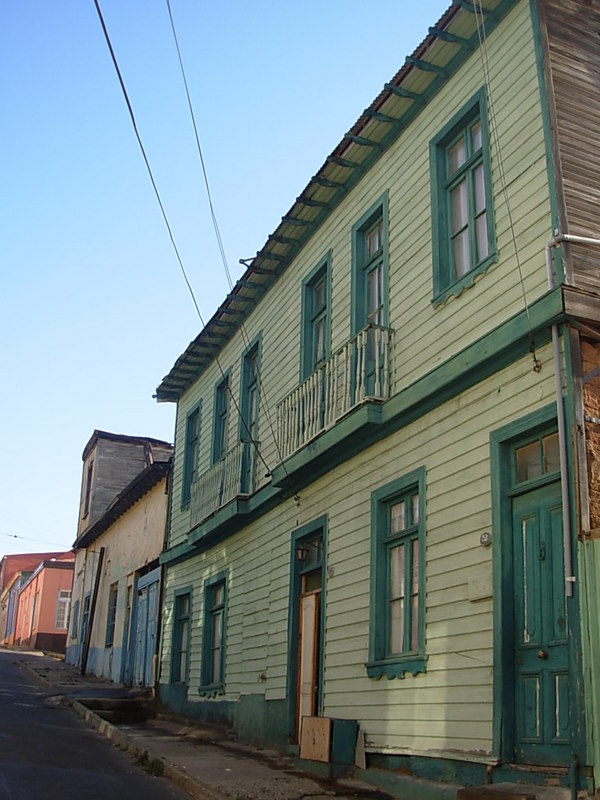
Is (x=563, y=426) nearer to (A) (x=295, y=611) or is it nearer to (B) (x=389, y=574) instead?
(B) (x=389, y=574)

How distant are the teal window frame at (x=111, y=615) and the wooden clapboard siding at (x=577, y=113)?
19.1 meters

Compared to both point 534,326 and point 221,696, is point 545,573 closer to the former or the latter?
point 534,326

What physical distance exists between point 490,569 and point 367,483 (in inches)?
109

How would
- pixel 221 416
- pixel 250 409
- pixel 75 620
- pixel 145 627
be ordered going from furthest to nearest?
pixel 75 620
pixel 145 627
pixel 221 416
pixel 250 409

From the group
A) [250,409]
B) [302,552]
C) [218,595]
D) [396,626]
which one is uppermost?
[250,409]

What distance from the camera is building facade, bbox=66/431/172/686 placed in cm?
2044

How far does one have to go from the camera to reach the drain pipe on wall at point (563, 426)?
681cm

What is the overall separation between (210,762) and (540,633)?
17.0 feet

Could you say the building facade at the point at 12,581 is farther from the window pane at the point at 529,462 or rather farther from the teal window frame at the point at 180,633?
the window pane at the point at 529,462

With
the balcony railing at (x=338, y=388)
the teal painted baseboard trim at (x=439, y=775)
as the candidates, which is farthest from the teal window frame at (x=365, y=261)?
the teal painted baseboard trim at (x=439, y=775)

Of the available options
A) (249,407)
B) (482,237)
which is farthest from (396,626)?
(249,407)

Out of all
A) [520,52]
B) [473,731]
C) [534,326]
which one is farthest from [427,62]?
[473,731]

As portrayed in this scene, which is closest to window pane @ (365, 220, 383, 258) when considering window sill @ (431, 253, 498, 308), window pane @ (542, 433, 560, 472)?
window sill @ (431, 253, 498, 308)

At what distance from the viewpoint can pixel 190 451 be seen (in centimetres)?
1859
